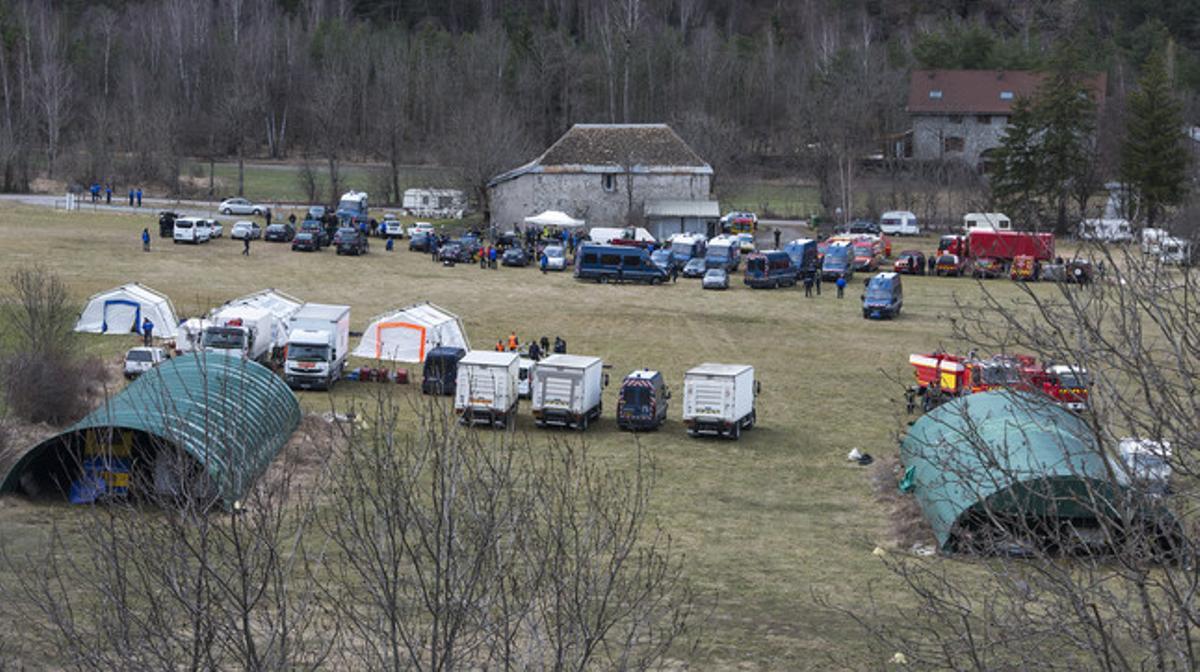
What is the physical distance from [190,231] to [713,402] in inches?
1431

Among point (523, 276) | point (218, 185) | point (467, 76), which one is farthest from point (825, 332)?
point (467, 76)

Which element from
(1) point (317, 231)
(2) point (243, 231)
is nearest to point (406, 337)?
(1) point (317, 231)

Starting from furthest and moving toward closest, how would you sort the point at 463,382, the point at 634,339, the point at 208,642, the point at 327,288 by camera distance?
the point at 327,288 < the point at 634,339 < the point at 463,382 < the point at 208,642

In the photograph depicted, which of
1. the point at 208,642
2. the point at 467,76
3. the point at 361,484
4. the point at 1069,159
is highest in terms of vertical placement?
the point at 467,76

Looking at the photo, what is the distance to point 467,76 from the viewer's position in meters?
108

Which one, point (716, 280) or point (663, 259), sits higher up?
point (663, 259)

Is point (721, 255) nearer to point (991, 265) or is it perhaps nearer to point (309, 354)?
point (991, 265)

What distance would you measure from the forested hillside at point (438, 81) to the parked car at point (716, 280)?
2460cm

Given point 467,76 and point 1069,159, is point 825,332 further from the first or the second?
point 467,76

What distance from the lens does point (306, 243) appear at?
6391 cm

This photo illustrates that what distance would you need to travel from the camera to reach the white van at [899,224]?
253 feet

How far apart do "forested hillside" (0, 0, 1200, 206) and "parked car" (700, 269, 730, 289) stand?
24.6 meters

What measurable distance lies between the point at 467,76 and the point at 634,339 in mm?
64151

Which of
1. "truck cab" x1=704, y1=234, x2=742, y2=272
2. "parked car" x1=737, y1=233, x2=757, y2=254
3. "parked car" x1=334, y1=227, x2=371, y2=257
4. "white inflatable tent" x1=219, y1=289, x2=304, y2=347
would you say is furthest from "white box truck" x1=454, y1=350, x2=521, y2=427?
"parked car" x1=737, y1=233, x2=757, y2=254
